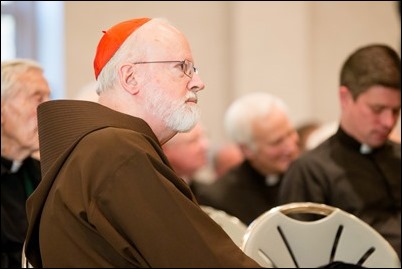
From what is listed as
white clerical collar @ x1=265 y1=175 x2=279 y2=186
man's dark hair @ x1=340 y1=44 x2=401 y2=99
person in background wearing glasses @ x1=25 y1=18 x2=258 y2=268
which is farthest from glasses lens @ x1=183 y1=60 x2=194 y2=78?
white clerical collar @ x1=265 y1=175 x2=279 y2=186

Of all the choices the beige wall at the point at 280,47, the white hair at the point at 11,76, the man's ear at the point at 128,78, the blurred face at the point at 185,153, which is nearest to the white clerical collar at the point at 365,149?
the beige wall at the point at 280,47

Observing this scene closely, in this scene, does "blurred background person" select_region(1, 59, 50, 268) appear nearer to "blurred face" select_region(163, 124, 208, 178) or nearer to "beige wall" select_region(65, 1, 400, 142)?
"beige wall" select_region(65, 1, 400, 142)

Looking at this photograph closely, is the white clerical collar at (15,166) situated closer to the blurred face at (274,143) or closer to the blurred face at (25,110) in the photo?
the blurred face at (25,110)

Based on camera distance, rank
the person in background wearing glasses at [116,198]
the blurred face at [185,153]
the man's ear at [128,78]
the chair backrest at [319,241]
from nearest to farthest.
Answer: the person in background wearing glasses at [116,198]
the man's ear at [128,78]
the chair backrest at [319,241]
the blurred face at [185,153]

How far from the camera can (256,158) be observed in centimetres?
552

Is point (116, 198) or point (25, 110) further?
point (25, 110)

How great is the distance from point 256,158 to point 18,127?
193 cm

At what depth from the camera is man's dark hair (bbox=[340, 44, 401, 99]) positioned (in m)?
4.14

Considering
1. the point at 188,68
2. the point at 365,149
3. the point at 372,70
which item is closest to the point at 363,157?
the point at 365,149

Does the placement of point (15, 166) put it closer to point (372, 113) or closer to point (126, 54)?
point (126, 54)

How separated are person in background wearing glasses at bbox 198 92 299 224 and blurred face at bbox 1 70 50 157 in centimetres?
169

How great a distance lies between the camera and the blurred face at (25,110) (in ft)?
12.6

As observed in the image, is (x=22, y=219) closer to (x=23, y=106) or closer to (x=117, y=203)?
(x=23, y=106)

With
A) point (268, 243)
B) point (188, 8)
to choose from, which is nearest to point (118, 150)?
point (268, 243)
